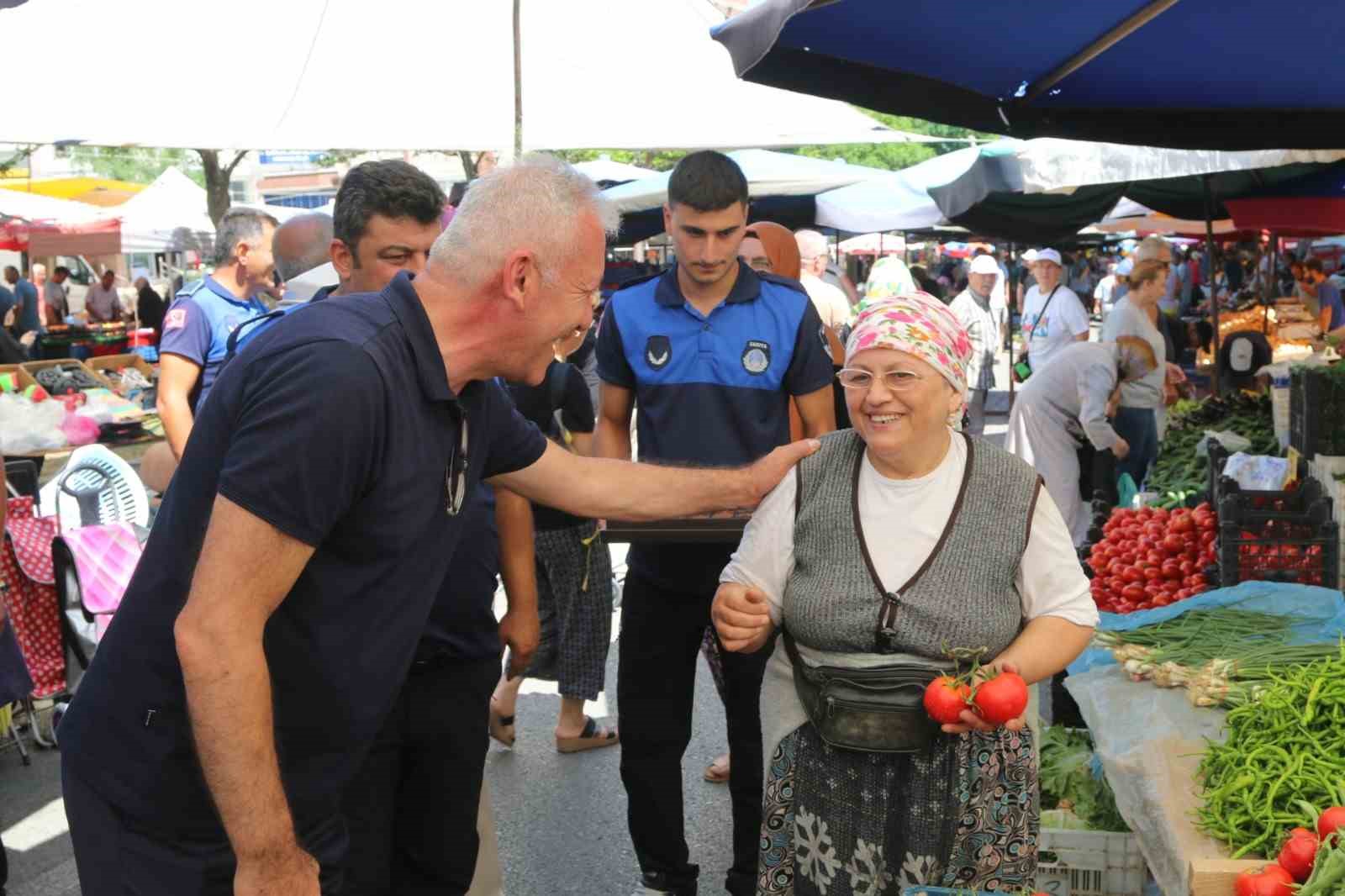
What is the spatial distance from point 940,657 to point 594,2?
526cm

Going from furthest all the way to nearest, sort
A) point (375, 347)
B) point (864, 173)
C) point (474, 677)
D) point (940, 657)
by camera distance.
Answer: point (864, 173), point (474, 677), point (940, 657), point (375, 347)

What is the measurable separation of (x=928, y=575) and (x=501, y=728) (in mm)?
3517

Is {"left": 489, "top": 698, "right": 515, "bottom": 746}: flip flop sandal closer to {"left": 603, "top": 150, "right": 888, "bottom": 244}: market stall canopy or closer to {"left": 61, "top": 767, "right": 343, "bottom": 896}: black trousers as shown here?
{"left": 61, "top": 767, "right": 343, "bottom": 896}: black trousers

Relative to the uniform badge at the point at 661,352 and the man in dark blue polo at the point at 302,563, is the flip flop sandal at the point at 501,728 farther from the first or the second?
the man in dark blue polo at the point at 302,563

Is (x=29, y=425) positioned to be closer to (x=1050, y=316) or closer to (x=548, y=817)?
(x=548, y=817)

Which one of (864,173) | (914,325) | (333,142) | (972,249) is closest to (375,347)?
(914,325)

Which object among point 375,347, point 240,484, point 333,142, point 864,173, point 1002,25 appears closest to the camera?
point 240,484

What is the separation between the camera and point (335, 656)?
7.45ft

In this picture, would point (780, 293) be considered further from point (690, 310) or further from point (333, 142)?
point (333, 142)

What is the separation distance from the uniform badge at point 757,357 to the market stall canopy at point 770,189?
911 cm

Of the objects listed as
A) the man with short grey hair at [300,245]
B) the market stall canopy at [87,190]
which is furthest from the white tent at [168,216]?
the man with short grey hair at [300,245]

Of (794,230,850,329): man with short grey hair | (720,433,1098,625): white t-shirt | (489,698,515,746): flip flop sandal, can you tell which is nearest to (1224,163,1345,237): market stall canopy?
(794,230,850,329): man with short grey hair

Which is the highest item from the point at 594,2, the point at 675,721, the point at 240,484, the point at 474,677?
the point at 594,2

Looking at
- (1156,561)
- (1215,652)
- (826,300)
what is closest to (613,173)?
(826,300)
